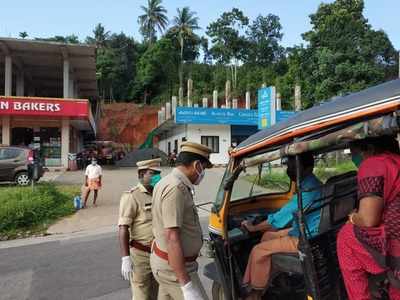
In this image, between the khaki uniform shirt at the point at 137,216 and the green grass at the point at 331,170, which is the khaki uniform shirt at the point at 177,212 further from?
the green grass at the point at 331,170

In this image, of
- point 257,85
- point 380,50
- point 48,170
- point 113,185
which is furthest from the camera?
point 257,85

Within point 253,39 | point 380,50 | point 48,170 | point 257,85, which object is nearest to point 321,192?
point 48,170

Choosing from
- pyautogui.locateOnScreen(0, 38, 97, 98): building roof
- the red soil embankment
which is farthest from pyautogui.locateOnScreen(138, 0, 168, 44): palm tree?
pyautogui.locateOnScreen(0, 38, 97, 98): building roof

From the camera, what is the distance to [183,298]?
107 inches

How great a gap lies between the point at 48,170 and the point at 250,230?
23598 millimetres

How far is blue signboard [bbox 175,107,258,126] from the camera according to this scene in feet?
107

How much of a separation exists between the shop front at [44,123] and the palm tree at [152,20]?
167 feet

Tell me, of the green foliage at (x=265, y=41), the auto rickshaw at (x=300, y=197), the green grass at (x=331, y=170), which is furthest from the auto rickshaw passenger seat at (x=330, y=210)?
the green foliage at (x=265, y=41)

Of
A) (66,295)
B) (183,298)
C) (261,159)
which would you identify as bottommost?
(66,295)

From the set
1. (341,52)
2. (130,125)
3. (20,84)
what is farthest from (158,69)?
(341,52)

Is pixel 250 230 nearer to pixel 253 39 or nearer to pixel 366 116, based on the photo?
pixel 366 116

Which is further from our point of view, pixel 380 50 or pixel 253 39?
pixel 253 39

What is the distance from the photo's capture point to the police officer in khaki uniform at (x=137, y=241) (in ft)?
11.9

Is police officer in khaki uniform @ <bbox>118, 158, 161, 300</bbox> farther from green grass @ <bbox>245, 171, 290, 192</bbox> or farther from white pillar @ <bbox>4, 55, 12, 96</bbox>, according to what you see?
white pillar @ <bbox>4, 55, 12, 96</bbox>
